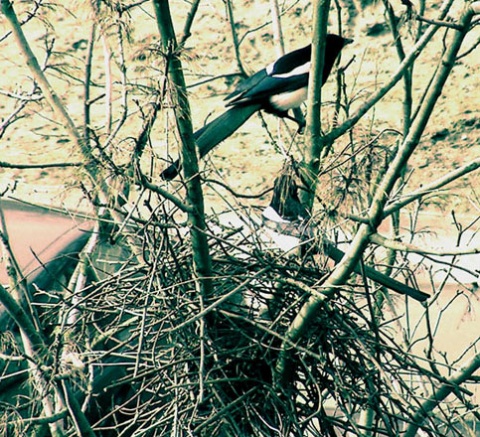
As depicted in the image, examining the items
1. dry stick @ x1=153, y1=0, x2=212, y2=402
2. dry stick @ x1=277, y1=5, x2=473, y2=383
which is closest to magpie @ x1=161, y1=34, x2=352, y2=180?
dry stick @ x1=153, y1=0, x2=212, y2=402

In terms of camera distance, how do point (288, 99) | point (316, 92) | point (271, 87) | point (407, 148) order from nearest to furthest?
point (407, 148), point (316, 92), point (271, 87), point (288, 99)

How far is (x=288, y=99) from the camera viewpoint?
129 inches

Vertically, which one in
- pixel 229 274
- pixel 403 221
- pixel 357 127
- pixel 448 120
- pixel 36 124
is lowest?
pixel 403 221

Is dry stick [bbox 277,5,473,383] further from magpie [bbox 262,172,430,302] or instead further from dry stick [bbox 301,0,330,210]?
dry stick [bbox 301,0,330,210]

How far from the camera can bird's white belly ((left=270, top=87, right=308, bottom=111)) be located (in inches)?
126

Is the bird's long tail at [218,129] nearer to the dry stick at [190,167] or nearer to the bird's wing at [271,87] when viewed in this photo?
the bird's wing at [271,87]

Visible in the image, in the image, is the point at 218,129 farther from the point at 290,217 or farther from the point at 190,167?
the point at 190,167

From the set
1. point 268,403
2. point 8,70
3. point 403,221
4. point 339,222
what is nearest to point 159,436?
point 268,403

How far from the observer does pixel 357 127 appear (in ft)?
8.84

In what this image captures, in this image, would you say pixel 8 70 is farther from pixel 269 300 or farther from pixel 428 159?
pixel 269 300

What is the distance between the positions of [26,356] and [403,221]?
405 centimetres

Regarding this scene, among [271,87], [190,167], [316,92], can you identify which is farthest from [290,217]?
[271,87]

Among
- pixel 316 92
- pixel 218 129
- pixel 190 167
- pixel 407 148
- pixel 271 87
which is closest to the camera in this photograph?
pixel 407 148

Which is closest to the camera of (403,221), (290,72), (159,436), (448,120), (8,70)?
(159,436)
